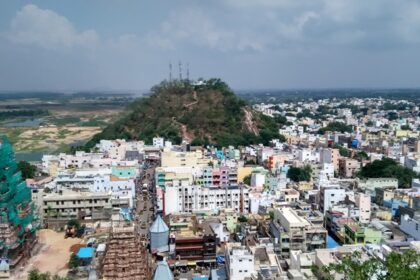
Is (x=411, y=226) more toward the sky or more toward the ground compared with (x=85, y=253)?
more toward the sky

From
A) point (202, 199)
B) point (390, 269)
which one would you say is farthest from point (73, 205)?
point (390, 269)

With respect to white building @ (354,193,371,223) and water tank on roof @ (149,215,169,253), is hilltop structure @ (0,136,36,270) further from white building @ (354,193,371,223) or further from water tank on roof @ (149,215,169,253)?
white building @ (354,193,371,223)

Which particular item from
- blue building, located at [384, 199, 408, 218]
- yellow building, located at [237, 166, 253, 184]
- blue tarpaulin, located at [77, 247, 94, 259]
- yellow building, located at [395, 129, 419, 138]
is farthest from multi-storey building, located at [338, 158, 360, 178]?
blue tarpaulin, located at [77, 247, 94, 259]

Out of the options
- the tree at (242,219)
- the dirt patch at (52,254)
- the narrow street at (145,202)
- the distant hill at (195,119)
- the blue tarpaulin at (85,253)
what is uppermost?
the distant hill at (195,119)

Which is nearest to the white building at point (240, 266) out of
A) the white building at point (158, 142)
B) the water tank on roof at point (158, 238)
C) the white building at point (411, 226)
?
the water tank on roof at point (158, 238)

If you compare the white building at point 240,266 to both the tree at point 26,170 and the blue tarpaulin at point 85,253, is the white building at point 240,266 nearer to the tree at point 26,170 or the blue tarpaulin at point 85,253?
the blue tarpaulin at point 85,253

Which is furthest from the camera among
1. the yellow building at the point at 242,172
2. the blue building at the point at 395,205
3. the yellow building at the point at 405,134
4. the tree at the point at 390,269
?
the yellow building at the point at 405,134

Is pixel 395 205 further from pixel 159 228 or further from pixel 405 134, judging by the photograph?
pixel 405 134
